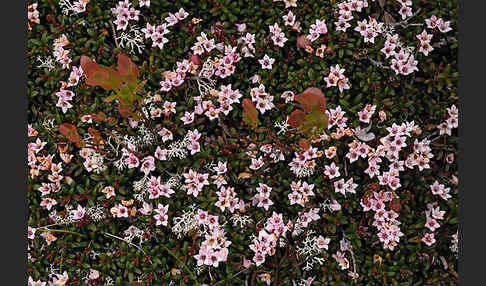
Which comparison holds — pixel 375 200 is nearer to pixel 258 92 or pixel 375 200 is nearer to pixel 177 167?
pixel 258 92

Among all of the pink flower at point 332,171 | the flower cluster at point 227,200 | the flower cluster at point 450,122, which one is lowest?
the flower cluster at point 227,200

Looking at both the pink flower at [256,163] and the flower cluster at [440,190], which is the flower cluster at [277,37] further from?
the flower cluster at [440,190]

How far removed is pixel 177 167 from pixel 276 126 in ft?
1.92

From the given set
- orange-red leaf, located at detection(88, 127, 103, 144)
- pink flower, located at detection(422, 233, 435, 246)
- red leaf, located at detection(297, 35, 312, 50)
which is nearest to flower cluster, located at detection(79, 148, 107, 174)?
orange-red leaf, located at detection(88, 127, 103, 144)

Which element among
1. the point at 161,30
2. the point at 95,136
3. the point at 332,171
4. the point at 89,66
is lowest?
the point at 332,171

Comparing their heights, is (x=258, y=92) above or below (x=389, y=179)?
above

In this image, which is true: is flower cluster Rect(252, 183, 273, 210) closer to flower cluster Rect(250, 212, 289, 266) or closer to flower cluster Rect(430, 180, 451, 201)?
flower cluster Rect(250, 212, 289, 266)

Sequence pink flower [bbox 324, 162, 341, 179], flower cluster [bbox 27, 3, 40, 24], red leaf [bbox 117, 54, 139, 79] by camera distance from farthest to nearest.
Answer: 1. flower cluster [bbox 27, 3, 40, 24]
2. pink flower [bbox 324, 162, 341, 179]
3. red leaf [bbox 117, 54, 139, 79]

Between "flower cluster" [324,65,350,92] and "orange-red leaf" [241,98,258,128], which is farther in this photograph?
"flower cluster" [324,65,350,92]

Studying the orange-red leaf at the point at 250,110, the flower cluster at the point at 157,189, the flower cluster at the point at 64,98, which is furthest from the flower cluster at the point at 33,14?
the orange-red leaf at the point at 250,110

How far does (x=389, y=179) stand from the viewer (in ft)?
10.2

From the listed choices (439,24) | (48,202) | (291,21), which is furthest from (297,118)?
(48,202)

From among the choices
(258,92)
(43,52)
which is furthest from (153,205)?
(43,52)

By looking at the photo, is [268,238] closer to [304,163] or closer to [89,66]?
[304,163]
